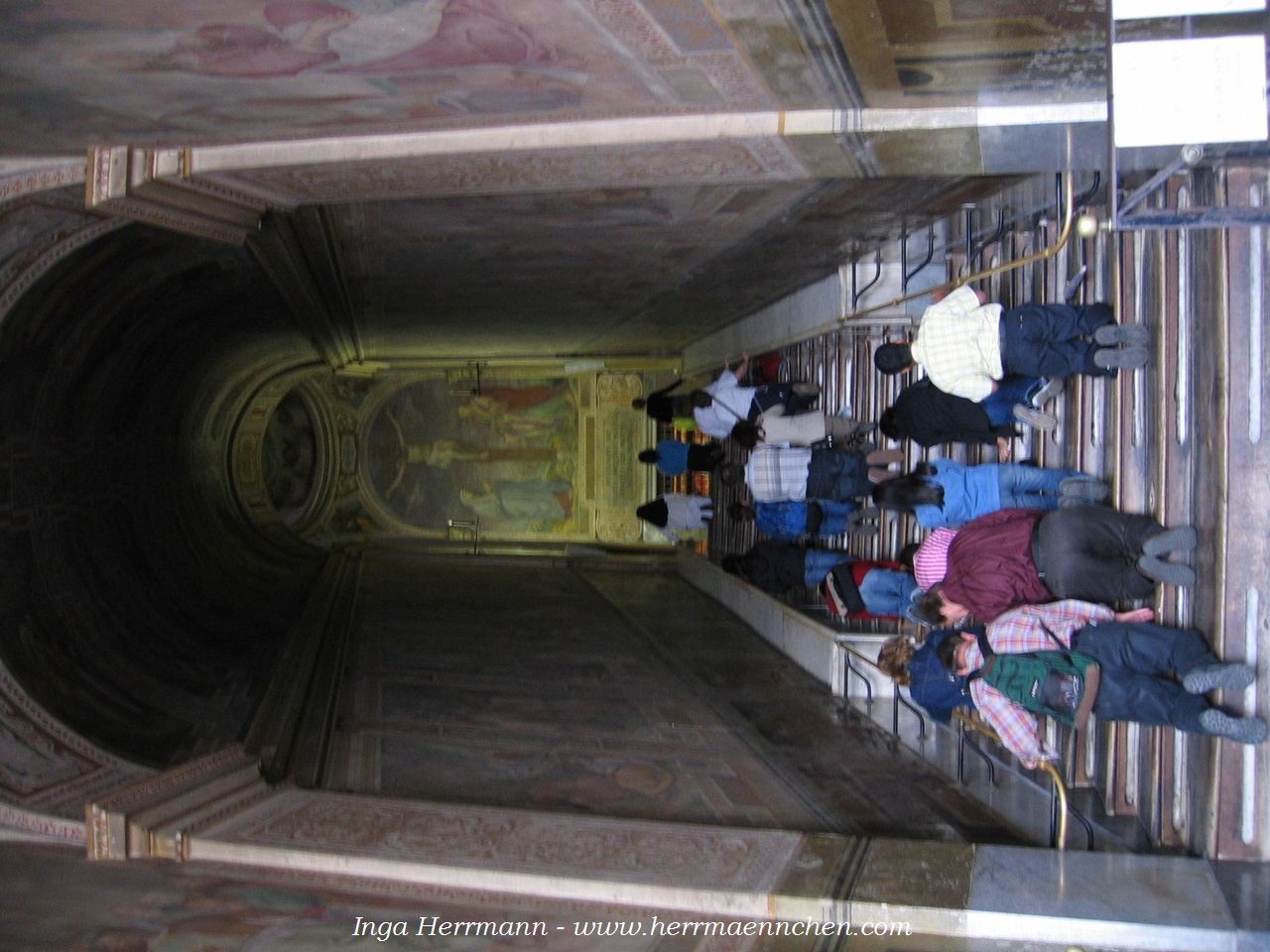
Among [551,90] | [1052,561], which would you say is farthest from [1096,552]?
[551,90]

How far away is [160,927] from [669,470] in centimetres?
801

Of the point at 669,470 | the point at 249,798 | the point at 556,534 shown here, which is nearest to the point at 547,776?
the point at 249,798

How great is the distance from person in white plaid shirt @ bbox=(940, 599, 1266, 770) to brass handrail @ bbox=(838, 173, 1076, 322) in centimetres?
198

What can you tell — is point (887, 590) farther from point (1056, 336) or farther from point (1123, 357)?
point (1123, 357)

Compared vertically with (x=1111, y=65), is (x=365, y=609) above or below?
below

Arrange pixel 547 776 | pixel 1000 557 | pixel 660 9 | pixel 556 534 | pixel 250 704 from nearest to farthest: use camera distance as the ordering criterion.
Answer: pixel 660 9, pixel 1000 557, pixel 547 776, pixel 250 704, pixel 556 534

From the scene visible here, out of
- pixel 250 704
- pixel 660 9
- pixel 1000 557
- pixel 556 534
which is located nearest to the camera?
pixel 660 9

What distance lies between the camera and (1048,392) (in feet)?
20.5

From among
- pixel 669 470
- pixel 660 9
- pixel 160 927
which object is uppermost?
pixel 660 9

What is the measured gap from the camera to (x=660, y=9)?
13.3ft

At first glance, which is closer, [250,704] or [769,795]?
[769,795]

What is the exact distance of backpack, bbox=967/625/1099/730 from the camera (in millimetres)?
5027

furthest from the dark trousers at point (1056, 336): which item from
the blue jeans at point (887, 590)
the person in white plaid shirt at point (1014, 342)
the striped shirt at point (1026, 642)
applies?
the blue jeans at point (887, 590)

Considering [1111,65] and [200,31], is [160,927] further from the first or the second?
[1111,65]
